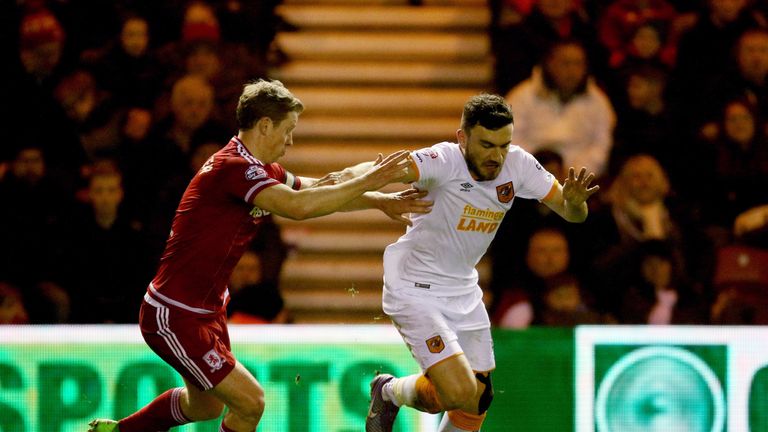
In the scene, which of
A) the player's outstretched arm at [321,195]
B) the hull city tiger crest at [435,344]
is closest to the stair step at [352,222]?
the hull city tiger crest at [435,344]

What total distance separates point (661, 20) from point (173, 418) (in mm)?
4557

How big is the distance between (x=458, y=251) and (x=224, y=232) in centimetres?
106

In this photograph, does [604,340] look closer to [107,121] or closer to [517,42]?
[517,42]

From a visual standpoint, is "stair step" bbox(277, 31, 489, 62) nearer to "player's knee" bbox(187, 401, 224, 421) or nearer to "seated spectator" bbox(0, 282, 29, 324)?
"seated spectator" bbox(0, 282, 29, 324)

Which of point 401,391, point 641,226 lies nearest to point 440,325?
point 401,391

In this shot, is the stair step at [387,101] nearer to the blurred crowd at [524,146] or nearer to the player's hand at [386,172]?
the blurred crowd at [524,146]

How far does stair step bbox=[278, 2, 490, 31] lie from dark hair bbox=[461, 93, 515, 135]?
12.8 ft

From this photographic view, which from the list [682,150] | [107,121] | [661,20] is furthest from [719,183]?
[107,121]

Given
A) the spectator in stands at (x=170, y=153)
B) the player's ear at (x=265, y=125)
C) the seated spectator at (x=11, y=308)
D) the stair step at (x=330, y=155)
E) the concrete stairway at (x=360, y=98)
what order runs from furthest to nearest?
the stair step at (x=330, y=155) < the concrete stairway at (x=360, y=98) < the spectator in stands at (x=170, y=153) < the seated spectator at (x=11, y=308) < the player's ear at (x=265, y=125)

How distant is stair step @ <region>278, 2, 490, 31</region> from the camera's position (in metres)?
9.54

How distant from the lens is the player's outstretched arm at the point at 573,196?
589 centimetres

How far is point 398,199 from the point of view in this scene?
575cm

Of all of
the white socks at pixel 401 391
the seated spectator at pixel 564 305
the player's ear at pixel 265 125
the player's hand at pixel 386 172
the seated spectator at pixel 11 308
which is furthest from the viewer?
the seated spectator at pixel 11 308

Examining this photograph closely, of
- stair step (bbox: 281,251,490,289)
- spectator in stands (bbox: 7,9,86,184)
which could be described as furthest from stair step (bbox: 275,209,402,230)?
spectator in stands (bbox: 7,9,86,184)
